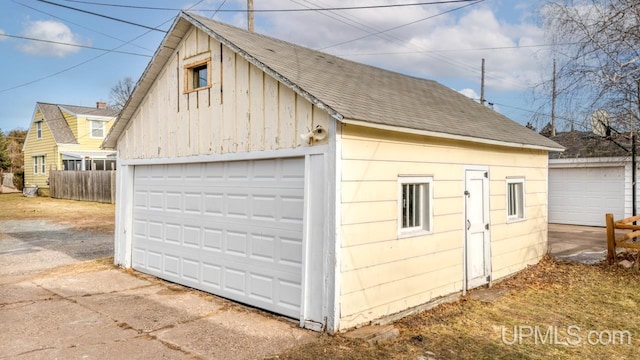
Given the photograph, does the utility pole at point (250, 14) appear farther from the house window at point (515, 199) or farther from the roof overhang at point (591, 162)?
the roof overhang at point (591, 162)

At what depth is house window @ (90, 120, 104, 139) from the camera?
30969 mm

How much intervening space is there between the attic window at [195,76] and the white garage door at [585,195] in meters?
14.7

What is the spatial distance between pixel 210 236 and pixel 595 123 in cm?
834

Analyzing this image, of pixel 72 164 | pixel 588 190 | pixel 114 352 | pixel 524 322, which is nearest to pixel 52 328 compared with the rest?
pixel 114 352

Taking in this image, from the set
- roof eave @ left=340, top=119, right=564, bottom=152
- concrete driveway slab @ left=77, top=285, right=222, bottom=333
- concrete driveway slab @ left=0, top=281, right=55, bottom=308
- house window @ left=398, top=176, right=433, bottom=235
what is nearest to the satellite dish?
roof eave @ left=340, top=119, right=564, bottom=152

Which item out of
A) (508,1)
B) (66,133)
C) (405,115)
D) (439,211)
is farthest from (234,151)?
(66,133)

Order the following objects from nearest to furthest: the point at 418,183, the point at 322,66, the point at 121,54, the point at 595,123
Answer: the point at 418,183 → the point at 322,66 → the point at 595,123 → the point at 121,54

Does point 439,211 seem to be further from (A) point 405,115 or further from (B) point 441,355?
(B) point 441,355

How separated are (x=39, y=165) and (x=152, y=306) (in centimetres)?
3178

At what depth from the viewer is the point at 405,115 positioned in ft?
21.2

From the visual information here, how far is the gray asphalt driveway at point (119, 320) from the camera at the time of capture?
4755 mm

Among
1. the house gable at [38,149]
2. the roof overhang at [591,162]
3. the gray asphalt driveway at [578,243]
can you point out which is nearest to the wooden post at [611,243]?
the gray asphalt driveway at [578,243]

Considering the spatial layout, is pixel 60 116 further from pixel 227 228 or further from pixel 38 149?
pixel 227 228

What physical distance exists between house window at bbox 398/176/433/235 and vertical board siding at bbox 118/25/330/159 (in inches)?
62.5
